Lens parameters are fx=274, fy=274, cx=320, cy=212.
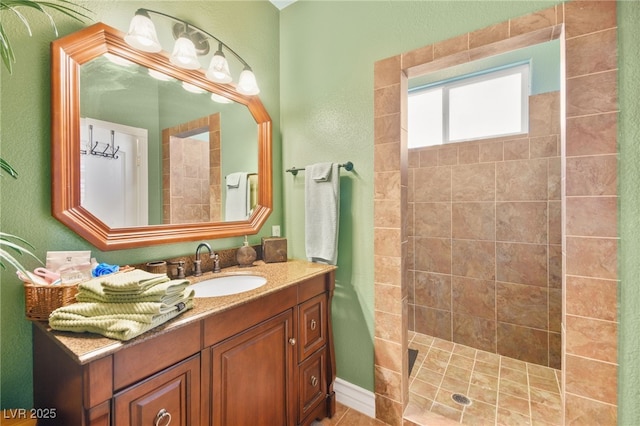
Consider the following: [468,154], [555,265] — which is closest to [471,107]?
[468,154]

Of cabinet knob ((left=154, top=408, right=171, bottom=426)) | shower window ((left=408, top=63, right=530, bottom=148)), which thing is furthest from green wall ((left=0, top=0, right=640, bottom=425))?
shower window ((left=408, top=63, right=530, bottom=148))

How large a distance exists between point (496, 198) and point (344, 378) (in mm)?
1828

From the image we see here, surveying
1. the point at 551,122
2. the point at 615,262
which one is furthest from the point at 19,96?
Result: the point at 551,122

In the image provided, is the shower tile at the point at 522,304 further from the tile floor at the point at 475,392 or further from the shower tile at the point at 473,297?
the tile floor at the point at 475,392

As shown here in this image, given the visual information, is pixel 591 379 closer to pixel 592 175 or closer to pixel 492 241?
pixel 592 175

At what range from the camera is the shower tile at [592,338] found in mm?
1067

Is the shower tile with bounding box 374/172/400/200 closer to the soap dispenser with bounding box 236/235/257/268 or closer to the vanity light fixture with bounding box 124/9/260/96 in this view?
the soap dispenser with bounding box 236/235/257/268

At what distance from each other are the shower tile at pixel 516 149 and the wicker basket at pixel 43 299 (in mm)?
2764

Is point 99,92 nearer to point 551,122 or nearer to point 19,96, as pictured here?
point 19,96

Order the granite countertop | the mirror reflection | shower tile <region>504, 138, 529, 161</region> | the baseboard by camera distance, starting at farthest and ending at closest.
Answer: shower tile <region>504, 138, 529, 161</region> < the baseboard < the mirror reflection < the granite countertop

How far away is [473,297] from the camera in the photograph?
2381 mm

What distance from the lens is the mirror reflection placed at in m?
1.17

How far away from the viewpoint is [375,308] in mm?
1618

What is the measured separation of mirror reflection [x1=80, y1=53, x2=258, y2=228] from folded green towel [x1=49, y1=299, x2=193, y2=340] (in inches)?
19.2
